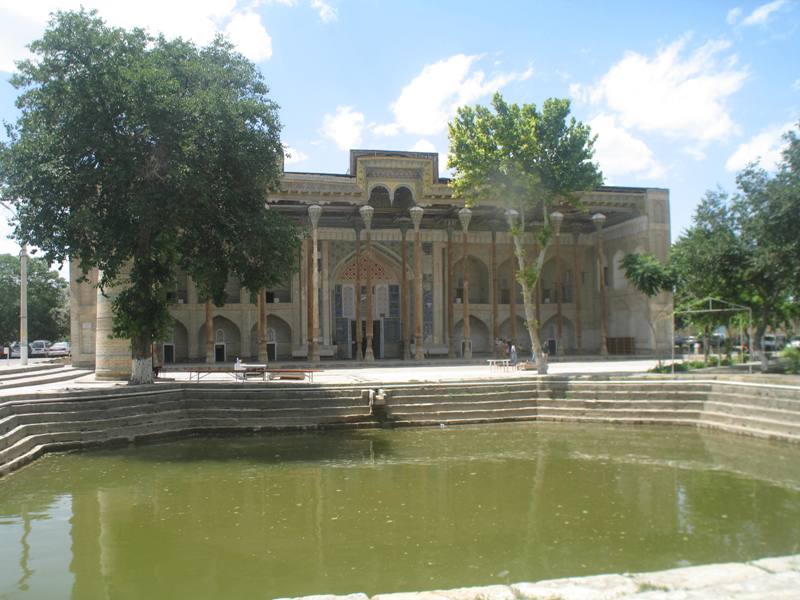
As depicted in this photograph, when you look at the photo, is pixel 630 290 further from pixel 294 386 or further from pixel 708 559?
pixel 708 559

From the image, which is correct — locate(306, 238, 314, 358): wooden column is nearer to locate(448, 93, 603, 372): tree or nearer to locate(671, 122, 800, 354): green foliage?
locate(448, 93, 603, 372): tree

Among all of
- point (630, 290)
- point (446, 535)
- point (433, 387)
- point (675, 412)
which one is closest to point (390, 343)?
point (630, 290)

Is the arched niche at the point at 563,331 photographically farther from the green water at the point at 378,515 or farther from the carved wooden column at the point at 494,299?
the green water at the point at 378,515

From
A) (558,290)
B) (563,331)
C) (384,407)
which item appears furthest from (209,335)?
(563,331)

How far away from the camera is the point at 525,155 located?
20.3 meters

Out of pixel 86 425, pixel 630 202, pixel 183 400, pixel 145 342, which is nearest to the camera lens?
pixel 86 425

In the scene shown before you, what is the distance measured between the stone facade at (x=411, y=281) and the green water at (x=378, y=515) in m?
18.6

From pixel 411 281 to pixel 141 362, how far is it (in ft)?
61.8

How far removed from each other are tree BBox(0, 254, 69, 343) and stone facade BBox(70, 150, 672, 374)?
26.1 meters

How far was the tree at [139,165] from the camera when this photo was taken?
47.4 ft

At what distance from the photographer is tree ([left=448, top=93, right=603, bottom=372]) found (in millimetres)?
20203

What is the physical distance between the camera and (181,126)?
1480 cm

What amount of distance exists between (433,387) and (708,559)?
10.9 meters

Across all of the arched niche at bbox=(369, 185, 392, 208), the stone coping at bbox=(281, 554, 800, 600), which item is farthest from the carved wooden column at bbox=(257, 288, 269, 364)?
the stone coping at bbox=(281, 554, 800, 600)
